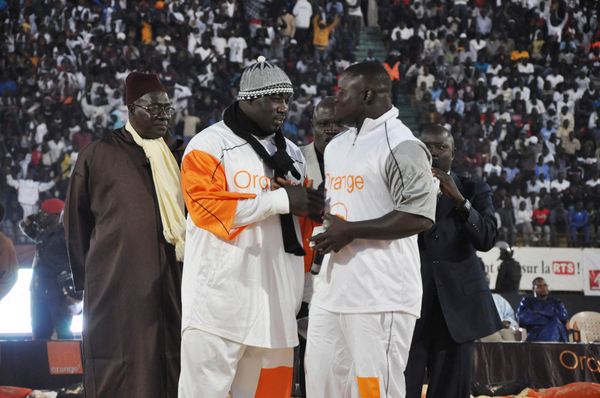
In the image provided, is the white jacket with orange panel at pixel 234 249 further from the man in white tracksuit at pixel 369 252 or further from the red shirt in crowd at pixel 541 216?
the red shirt in crowd at pixel 541 216

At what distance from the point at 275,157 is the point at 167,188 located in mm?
958

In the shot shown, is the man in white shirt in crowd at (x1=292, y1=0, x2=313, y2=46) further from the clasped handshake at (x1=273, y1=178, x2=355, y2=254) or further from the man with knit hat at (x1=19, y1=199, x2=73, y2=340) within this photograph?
the clasped handshake at (x1=273, y1=178, x2=355, y2=254)

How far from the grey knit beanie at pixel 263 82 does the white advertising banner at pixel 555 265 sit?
9.67 metres

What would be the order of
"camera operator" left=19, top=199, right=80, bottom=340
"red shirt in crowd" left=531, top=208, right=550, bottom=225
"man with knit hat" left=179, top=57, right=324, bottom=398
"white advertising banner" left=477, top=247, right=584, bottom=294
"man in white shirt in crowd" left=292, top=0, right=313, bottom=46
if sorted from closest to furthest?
1. "man with knit hat" left=179, top=57, right=324, bottom=398
2. "camera operator" left=19, top=199, right=80, bottom=340
3. "white advertising banner" left=477, top=247, right=584, bottom=294
4. "red shirt in crowd" left=531, top=208, right=550, bottom=225
5. "man in white shirt in crowd" left=292, top=0, right=313, bottom=46

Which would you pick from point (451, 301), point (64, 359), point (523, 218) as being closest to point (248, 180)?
point (451, 301)

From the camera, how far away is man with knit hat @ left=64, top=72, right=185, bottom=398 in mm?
3934

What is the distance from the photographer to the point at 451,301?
394 centimetres

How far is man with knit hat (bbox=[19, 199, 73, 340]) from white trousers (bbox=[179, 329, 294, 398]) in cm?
487

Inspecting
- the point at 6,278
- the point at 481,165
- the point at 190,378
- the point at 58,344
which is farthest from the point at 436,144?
the point at 481,165

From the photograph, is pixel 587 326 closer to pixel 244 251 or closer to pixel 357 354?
pixel 357 354

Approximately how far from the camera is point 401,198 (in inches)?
119

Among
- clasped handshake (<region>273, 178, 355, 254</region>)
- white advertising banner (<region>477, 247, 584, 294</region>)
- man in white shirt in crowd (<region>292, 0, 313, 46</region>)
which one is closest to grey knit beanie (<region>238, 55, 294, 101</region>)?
clasped handshake (<region>273, 178, 355, 254</region>)

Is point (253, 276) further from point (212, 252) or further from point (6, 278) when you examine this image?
point (6, 278)

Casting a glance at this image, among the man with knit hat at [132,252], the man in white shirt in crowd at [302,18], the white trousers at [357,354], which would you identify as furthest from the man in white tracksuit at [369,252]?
the man in white shirt in crowd at [302,18]
